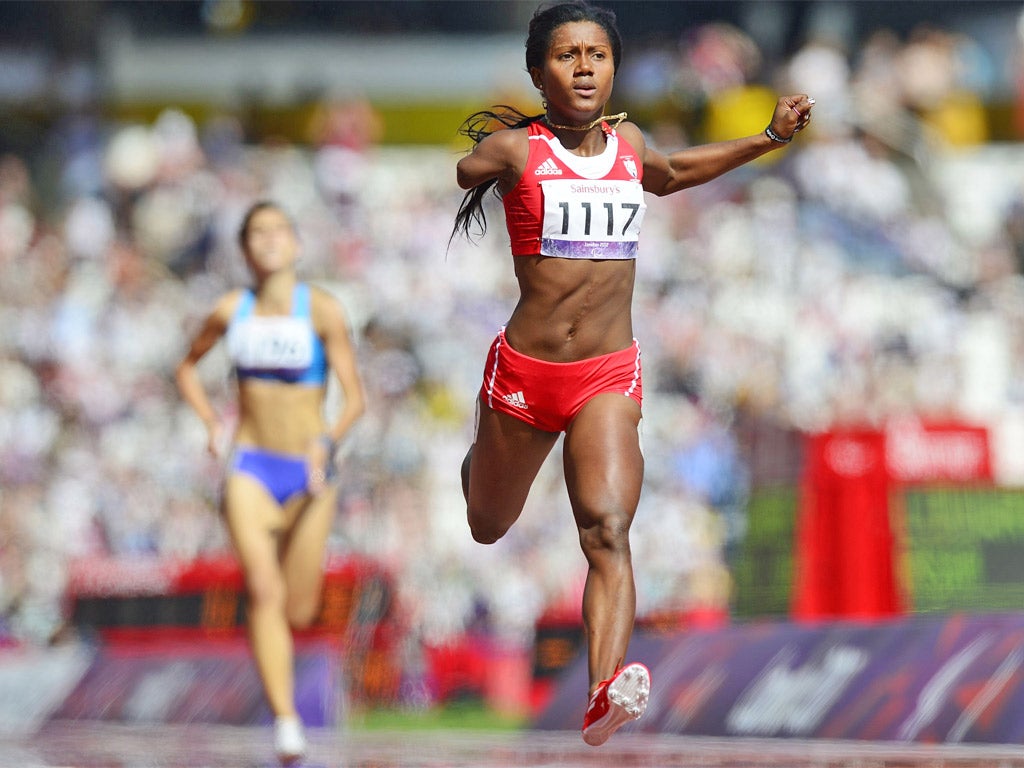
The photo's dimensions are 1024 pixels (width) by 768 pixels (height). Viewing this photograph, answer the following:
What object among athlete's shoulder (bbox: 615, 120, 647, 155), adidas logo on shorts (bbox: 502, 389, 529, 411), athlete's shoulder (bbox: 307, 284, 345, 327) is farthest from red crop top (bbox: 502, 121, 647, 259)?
athlete's shoulder (bbox: 307, 284, 345, 327)

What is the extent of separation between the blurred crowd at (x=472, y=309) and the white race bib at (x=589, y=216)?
557 centimetres

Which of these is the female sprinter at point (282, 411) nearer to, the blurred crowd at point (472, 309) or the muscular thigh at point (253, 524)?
the muscular thigh at point (253, 524)

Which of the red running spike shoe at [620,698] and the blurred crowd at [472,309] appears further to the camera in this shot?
the blurred crowd at [472,309]

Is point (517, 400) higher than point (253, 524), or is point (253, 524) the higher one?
point (517, 400)

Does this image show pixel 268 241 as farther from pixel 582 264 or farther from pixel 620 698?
pixel 620 698

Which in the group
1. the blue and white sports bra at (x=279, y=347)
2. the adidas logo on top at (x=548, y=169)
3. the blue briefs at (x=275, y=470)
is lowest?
the blue briefs at (x=275, y=470)

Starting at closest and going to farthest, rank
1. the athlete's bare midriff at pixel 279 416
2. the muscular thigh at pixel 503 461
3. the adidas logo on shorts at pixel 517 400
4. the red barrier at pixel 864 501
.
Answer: the adidas logo on shorts at pixel 517 400 < the muscular thigh at pixel 503 461 < the athlete's bare midriff at pixel 279 416 < the red barrier at pixel 864 501

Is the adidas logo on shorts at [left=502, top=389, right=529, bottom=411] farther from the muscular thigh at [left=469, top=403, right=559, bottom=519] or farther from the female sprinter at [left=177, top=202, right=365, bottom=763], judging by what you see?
the female sprinter at [left=177, top=202, right=365, bottom=763]

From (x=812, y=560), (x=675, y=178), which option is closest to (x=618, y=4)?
(x=812, y=560)

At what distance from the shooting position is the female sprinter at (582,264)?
6.18 metres

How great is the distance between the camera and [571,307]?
251 inches

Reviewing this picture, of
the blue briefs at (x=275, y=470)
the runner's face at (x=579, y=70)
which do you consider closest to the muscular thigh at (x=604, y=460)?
the runner's face at (x=579, y=70)

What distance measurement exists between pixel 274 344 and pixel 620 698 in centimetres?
456

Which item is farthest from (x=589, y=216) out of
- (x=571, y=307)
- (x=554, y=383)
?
(x=554, y=383)
